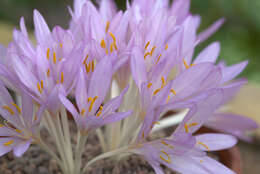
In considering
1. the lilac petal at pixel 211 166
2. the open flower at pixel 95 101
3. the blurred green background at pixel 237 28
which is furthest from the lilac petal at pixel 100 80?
the blurred green background at pixel 237 28

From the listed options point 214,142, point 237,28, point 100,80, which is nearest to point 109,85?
point 100,80

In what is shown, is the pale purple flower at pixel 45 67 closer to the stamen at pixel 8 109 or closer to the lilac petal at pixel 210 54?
the stamen at pixel 8 109

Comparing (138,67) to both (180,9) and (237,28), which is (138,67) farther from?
(237,28)

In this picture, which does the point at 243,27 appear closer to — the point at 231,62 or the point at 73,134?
the point at 231,62

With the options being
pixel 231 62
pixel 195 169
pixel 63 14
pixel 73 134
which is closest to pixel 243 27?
pixel 231 62

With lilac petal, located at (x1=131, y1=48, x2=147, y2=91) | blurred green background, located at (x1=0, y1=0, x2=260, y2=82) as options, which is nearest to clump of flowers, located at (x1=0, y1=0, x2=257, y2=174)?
lilac petal, located at (x1=131, y1=48, x2=147, y2=91)
